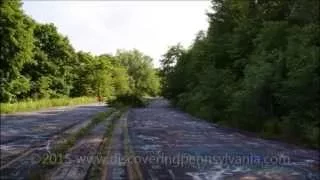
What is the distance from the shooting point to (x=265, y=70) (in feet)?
82.4

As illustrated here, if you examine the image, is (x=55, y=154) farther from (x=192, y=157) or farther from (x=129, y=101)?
(x=129, y=101)

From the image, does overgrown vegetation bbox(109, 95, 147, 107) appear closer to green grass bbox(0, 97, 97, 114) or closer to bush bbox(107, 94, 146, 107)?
bush bbox(107, 94, 146, 107)

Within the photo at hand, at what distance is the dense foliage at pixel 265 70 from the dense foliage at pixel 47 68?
63.8ft

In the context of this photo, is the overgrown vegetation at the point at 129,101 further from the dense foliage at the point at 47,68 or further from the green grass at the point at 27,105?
the green grass at the point at 27,105

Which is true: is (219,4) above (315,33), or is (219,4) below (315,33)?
above

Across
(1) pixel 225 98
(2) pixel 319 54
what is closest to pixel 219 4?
(1) pixel 225 98

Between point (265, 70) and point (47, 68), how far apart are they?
58911 millimetres

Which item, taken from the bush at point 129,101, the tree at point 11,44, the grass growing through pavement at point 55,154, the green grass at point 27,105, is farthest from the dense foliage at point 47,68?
the grass growing through pavement at point 55,154

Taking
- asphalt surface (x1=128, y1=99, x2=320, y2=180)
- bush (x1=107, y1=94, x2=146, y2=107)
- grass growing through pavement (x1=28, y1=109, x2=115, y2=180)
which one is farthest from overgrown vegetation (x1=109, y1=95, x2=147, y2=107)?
asphalt surface (x1=128, y1=99, x2=320, y2=180)

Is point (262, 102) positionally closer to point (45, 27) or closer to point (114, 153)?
point (114, 153)

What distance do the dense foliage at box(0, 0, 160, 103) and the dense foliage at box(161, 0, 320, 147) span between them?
63.8ft

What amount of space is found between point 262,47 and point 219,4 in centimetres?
2034

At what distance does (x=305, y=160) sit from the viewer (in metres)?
14.9

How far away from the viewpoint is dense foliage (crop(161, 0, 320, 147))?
69.2ft
